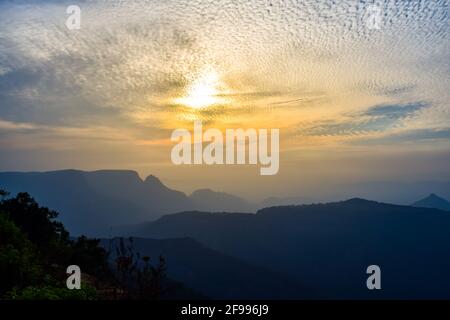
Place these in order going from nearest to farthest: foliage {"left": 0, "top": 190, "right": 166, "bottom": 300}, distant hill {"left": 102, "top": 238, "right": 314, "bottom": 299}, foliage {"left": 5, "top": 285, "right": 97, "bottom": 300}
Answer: foliage {"left": 0, "top": 190, "right": 166, "bottom": 300}
foliage {"left": 5, "top": 285, "right": 97, "bottom": 300}
distant hill {"left": 102, "top": 238, "right": 314, "bottom": 299}

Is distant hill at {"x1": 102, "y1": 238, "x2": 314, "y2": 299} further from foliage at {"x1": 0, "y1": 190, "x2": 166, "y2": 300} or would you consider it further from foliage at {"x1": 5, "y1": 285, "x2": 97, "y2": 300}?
foliage at {"x1": 5, "y1": 285, "x2": 97, "y2": 300}

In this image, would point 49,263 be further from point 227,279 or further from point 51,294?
point 227,279

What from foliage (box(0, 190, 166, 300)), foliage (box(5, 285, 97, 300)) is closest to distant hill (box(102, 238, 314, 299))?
foliage (box(0, 190, 166, 300))

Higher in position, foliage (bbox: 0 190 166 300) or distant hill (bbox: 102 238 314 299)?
foliage (bbox: 0 190 166 300)

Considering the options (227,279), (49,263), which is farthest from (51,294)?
(227,279)

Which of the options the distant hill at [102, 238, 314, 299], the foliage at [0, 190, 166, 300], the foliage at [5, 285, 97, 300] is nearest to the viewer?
the foliage at [0, 190, 166, 300]

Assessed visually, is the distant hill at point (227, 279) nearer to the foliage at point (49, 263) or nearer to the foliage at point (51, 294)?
the foliage at point (49, 263)

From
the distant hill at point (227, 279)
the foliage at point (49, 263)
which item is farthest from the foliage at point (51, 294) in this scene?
the distant hill at point (227, 279)
